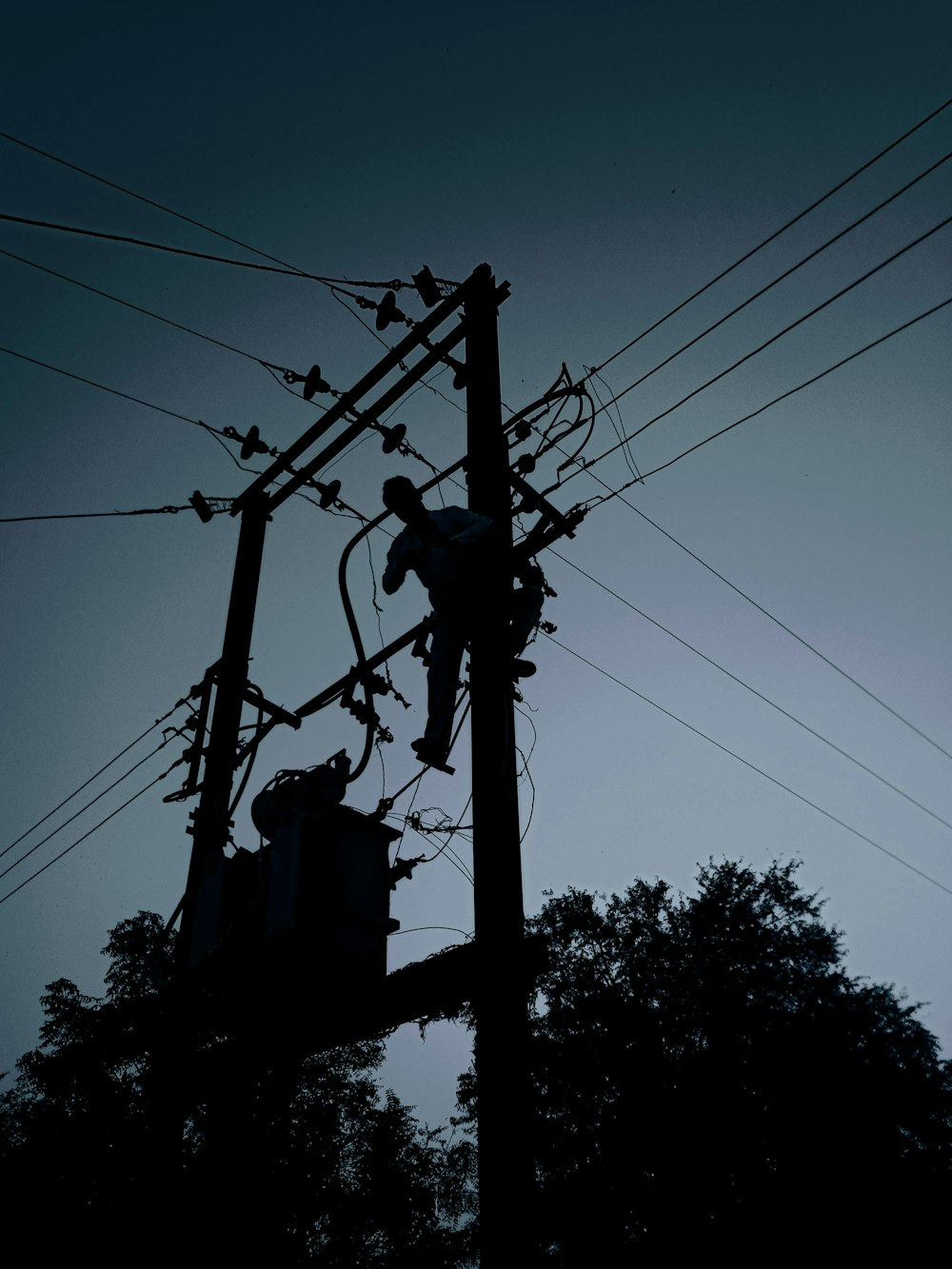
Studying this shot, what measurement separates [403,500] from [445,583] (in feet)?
2.03

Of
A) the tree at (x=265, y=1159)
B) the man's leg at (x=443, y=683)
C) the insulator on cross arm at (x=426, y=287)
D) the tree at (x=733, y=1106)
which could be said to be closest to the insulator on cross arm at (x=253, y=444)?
the insulator on cross arm at (x=426, y=287)

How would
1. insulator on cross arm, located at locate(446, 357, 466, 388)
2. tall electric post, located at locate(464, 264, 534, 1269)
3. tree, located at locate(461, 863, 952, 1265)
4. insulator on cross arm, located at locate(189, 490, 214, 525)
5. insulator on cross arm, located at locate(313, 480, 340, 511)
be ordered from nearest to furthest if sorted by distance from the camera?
tall electric post, located at locate(464, 264, 534, 1269), insulator on cross arm, located at locate(446, 357, 466, 388), insulator on cross arm, located at locate(313, 480, 340, 511), insulator on cross arm, located at locate(189, 490, 214, 525), tree, located at locate(461, 863, 952, 1265)

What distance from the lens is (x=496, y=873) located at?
4316 millimetres

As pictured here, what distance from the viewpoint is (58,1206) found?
25828mm

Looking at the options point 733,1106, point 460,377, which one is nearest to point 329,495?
point 460,377

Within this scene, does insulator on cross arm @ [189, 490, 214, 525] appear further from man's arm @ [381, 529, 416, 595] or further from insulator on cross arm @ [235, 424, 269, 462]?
man's arm @ [381, 529, 416, 595]

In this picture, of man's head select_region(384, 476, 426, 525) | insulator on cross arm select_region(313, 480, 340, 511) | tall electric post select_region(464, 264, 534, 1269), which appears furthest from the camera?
insulator on cross arm select_region(313, 480, 340, 511)

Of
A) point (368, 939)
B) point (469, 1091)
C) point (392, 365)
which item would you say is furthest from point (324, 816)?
point (469, 1091)

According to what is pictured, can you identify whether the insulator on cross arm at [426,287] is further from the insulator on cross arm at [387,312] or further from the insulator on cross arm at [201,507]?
the insulator on cross arm at [201,507]

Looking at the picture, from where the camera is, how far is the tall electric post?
3549 millimetres

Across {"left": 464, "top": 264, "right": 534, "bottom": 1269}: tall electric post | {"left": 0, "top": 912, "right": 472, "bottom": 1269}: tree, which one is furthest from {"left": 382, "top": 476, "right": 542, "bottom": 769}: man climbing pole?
{"left": 0, "top": 912, "right": 472, "bottom": 1269}: tree

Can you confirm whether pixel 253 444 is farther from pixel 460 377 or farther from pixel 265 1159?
pixel 265 1159

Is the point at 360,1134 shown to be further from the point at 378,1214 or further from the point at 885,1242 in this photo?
the point at 885,1242

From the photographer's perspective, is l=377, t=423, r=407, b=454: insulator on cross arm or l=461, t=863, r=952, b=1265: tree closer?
l=377, t=423, r=407, b=454: insulator on cross arm
